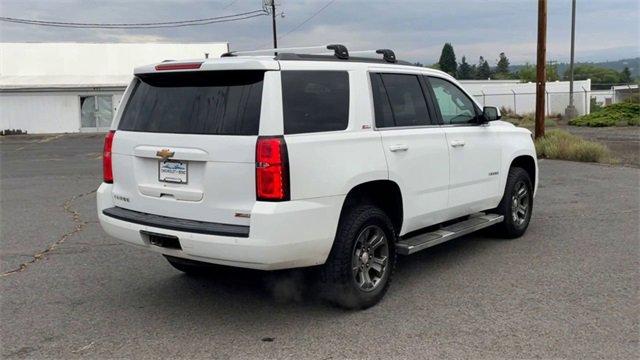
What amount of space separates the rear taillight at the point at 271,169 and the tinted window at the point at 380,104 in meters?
1.16

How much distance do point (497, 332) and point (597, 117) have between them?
106 feet

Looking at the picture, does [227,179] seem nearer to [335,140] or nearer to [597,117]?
[335,140]

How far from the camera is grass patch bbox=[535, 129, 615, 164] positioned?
579 inches

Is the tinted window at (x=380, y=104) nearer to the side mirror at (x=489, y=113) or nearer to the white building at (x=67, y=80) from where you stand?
the side mirror at (x=489, y=113)

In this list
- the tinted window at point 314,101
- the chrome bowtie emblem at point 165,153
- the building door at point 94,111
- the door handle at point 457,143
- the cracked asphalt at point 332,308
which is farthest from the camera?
the building door at point 94,111

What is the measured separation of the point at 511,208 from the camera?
673cm

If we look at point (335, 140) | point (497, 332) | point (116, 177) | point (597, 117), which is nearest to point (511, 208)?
point (497, 332)

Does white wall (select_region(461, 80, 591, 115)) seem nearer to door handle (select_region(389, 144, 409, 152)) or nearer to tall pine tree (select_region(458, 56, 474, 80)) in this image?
door handle (select_region(389, 144, 409, 152))

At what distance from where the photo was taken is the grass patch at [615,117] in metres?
31.7

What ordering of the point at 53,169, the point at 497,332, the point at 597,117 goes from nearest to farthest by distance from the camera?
the point at 497,332
the point at 53,169
the point at 597,117

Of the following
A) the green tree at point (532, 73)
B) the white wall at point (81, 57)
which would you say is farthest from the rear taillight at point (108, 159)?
the green tree at point (532, 73)

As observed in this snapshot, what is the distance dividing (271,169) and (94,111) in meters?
34.2

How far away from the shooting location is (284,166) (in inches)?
155

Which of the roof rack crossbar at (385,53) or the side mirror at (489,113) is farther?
the side mirror at (489,113)
